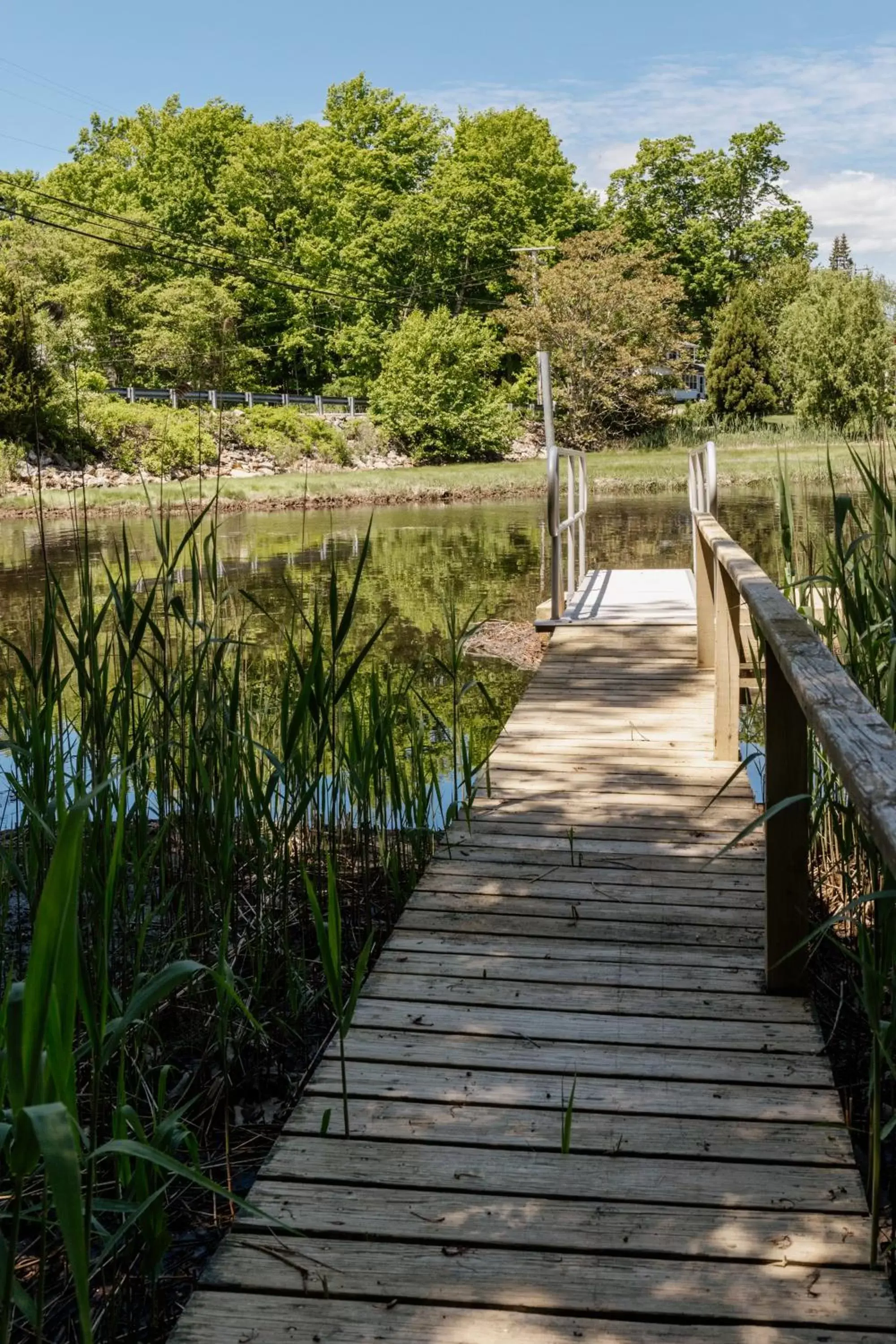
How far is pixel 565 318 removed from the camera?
30781 millimetres

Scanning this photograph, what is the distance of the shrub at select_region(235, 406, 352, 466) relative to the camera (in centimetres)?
2761

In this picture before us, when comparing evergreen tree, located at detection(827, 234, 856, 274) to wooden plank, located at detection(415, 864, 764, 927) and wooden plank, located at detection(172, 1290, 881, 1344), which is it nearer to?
wooden plank, located at detection(415, 864, 764, 927)

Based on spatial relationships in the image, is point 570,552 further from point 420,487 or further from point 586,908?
point 420,487

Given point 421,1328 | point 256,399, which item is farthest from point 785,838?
point 256,399

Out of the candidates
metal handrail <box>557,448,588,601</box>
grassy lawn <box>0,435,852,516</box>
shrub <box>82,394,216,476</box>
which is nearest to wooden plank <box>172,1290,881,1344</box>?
metal handrail <box>557,448,588,601</box>

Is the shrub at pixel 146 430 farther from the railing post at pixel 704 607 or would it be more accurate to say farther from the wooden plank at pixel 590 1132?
the wooden plank at pixel 590 1132

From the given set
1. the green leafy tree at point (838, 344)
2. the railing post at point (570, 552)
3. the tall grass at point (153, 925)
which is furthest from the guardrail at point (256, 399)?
the tall grass at point (153, 925)

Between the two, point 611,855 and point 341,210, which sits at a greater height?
point 341,210

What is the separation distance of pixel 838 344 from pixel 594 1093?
30.5 metres

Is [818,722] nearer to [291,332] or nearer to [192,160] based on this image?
[291,332]

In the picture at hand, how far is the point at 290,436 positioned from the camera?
2895cm

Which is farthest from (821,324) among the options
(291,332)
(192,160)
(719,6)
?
(719,6)

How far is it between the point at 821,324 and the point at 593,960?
99.1 feet

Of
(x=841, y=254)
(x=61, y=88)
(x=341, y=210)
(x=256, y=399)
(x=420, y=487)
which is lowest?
(x=420, y=487)
